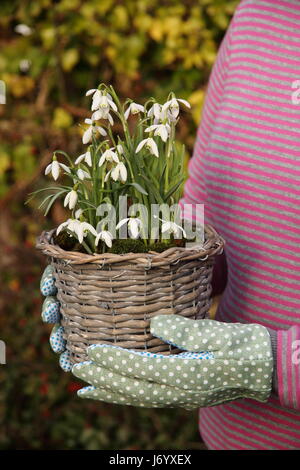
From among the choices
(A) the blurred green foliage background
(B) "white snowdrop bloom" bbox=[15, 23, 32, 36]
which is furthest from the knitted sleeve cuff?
(B) "white snowdrop bloom" bbox=[15, 23, 32, 36]

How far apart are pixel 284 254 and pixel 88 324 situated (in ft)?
1.24

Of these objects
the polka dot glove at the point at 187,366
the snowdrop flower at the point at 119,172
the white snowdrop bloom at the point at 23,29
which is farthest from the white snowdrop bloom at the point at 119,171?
the white snowdrop bloom at the point at 23,29

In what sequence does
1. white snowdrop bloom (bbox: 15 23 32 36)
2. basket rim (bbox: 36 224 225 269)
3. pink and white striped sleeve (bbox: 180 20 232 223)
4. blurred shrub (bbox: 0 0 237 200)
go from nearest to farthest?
basket rim (bbox: 36 224 225 269) → pink and white striped sleeve (bbox: 180 20 232 223) → blurred shrub (bbox: 0 0 237 200) → white snowdrop bloom (bbox: 15 23 32 36)

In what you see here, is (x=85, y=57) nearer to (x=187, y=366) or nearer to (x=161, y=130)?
(x=161, y=130)

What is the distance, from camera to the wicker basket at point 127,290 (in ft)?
3.11

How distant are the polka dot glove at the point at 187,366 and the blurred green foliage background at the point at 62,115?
5.41ft

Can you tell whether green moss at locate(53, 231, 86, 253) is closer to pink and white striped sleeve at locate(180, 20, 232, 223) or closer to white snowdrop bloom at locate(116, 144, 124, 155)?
white snowdrop bloom at locate(116, 144, 124, 155)

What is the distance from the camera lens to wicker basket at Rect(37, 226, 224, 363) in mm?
947

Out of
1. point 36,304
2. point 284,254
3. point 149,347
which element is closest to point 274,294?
point 284,254

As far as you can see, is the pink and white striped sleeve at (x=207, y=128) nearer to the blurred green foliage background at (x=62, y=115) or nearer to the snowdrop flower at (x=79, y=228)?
the snowdrop flower at (x=79, y=228)

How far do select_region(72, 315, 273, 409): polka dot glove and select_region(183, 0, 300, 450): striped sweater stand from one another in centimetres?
17

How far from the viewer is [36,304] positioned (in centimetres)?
269

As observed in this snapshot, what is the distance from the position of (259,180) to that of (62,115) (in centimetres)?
168

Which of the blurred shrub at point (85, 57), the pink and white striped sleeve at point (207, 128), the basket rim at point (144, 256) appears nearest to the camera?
the basket rim at point (144, 256)
